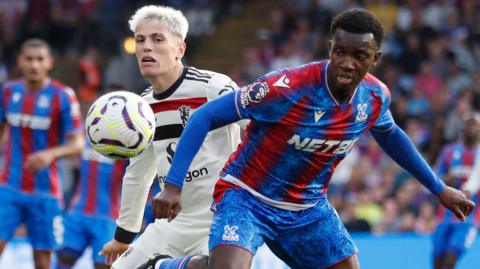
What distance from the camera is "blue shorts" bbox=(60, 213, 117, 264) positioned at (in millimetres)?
10461

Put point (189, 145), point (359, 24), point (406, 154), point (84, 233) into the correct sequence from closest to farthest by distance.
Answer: point (189, 145)
point (359, 24)
point (406, 154)
point (84, 233)

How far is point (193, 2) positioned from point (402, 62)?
18.8ft

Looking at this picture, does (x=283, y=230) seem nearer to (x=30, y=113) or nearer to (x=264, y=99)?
(x=264, y=99)

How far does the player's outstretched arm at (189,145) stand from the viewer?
551 centimetres

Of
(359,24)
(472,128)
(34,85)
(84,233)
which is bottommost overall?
(84,233)

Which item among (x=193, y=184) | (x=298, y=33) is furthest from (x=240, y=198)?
(x=298, y=33)

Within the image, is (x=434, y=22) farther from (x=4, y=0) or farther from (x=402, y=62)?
(x=4, y=0)

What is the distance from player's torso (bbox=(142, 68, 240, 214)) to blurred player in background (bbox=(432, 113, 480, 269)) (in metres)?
4.95

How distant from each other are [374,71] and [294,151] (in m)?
9.91

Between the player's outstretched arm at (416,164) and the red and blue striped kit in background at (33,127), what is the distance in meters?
4.18

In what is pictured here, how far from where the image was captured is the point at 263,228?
604cm

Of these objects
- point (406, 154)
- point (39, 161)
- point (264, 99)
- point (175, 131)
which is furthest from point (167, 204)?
point (39, 161)

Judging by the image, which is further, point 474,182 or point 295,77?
point 474,182

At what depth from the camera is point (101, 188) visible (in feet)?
35.0
